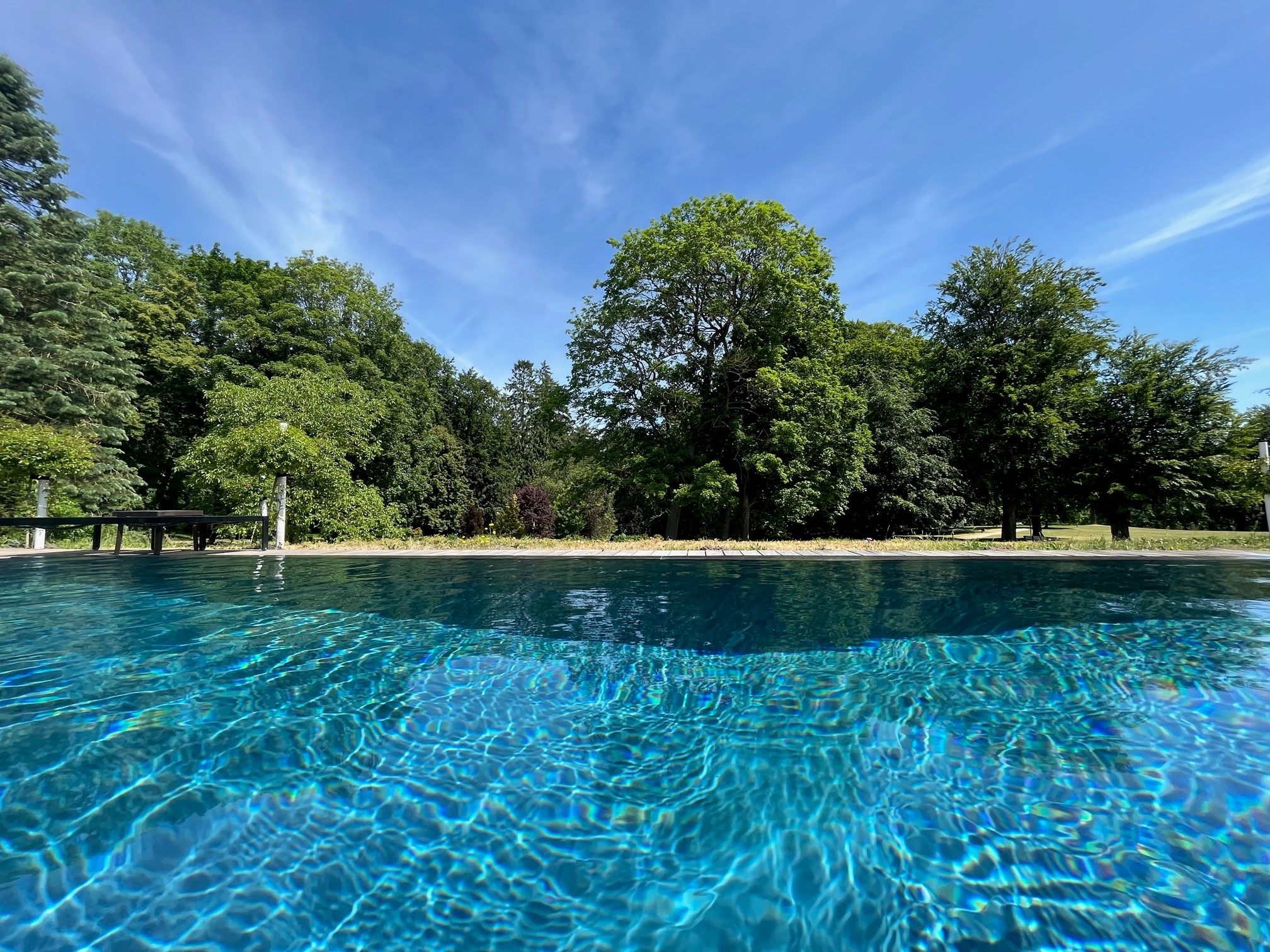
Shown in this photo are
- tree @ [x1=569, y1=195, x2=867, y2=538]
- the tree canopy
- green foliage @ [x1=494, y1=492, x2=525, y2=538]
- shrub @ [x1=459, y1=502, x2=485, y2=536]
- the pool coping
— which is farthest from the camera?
shrub @ [x1=459, y1=502, x2=485, y2=536]

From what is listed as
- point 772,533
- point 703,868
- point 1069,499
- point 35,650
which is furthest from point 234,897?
point 1069,499

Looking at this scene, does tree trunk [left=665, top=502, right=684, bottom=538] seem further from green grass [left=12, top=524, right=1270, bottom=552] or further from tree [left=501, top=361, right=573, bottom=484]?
tree [left=501, top=361, right=573, bottom=484]

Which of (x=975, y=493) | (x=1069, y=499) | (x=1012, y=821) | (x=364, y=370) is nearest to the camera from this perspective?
(x=1012, y=821)

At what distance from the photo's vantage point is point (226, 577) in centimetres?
791

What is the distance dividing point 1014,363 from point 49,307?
30365mm

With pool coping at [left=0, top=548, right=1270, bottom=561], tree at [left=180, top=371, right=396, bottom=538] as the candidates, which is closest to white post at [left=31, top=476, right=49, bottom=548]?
pool coping at [left=0, top=548, right=1270, bottom=561]

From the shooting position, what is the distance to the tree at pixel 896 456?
18.3 metres

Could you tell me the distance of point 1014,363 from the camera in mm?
17750

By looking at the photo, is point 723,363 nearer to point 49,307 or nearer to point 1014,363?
point 1014,363

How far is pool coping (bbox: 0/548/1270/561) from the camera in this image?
32.8 feet

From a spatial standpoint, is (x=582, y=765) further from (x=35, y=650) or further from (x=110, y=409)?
(x=110, y=409)

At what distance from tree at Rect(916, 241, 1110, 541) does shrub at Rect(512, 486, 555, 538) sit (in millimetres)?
16926

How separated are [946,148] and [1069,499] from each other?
13.8 meters

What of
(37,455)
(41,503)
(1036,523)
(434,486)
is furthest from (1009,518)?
(37,455)
